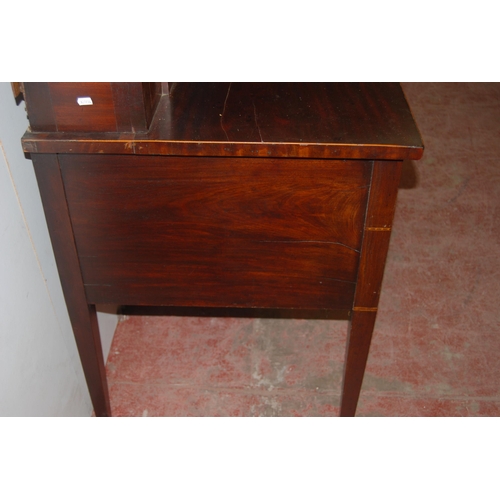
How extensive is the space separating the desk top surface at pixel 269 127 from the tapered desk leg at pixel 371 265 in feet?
0.21

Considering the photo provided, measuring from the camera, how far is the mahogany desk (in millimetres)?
1006

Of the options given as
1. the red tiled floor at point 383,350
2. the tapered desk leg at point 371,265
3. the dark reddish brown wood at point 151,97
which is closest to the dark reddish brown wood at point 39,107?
the dark reddish brown wood at point 151,97

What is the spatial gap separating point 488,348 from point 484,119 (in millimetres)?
1298

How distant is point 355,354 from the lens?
1.34 meters

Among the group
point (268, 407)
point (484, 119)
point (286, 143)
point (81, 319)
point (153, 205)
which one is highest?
point (286, 143)

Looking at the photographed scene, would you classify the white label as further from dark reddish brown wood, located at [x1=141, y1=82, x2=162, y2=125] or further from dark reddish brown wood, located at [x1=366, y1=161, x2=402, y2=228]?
dark reddish brown wood, located at [x1=366, y1=161, x2=402, y2=228]

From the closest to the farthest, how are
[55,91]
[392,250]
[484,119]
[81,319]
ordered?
[55,91] < [81,319] < [392,250] < [484,119]

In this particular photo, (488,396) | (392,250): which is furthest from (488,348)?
(392,250)

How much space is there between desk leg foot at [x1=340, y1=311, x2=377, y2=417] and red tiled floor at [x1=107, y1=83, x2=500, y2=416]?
179mm

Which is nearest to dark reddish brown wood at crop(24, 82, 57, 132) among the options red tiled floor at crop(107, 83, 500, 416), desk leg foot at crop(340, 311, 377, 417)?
desk leg foot at crop(340, 311, 377, 417)

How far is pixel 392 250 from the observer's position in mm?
2096

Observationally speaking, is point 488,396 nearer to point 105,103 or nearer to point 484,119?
point 105,103

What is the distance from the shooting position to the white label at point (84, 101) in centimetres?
99

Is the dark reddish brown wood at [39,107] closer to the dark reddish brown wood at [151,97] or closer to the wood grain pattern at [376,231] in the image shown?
the dark reddish brown wood at [151,97]
